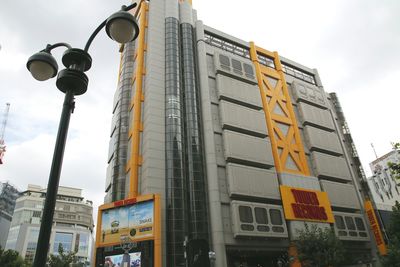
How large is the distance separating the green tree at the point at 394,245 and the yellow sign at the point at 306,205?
9.11 m

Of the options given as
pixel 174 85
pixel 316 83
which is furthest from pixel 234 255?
pixel 316 83

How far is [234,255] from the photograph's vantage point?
44625 mm

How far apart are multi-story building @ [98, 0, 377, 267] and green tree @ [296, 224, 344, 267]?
3.61m

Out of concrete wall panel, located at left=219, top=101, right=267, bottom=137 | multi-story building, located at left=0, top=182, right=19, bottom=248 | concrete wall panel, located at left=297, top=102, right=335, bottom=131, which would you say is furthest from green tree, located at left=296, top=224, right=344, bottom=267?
multi-story building, located at left=0, top=182, right=19, bottom=248

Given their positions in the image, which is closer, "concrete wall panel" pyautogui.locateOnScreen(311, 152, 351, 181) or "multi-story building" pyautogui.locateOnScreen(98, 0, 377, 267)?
"multi-story building" pyautogui.locateOnScreen(98, 0, 377, 267)

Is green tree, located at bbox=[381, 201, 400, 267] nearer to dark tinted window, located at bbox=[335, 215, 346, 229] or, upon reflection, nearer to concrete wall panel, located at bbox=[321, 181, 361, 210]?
dark tinted window, located at bbox=[335, 215, 346, 229]

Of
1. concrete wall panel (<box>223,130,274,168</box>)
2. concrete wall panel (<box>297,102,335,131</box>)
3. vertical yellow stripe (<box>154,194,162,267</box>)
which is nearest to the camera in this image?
vertical yellow stripe (<box>154,194,162,267</box>)

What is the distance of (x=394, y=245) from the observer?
117 feet

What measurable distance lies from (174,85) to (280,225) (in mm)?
24009

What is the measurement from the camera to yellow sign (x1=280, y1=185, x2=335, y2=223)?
141ft

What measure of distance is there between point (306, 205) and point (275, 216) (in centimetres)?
654

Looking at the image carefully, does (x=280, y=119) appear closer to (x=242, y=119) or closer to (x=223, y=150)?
(x=242, y=119)

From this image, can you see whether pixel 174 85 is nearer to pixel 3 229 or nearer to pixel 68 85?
pixel 68 85

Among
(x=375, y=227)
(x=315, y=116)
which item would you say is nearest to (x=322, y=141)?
(x=315, y=116)
